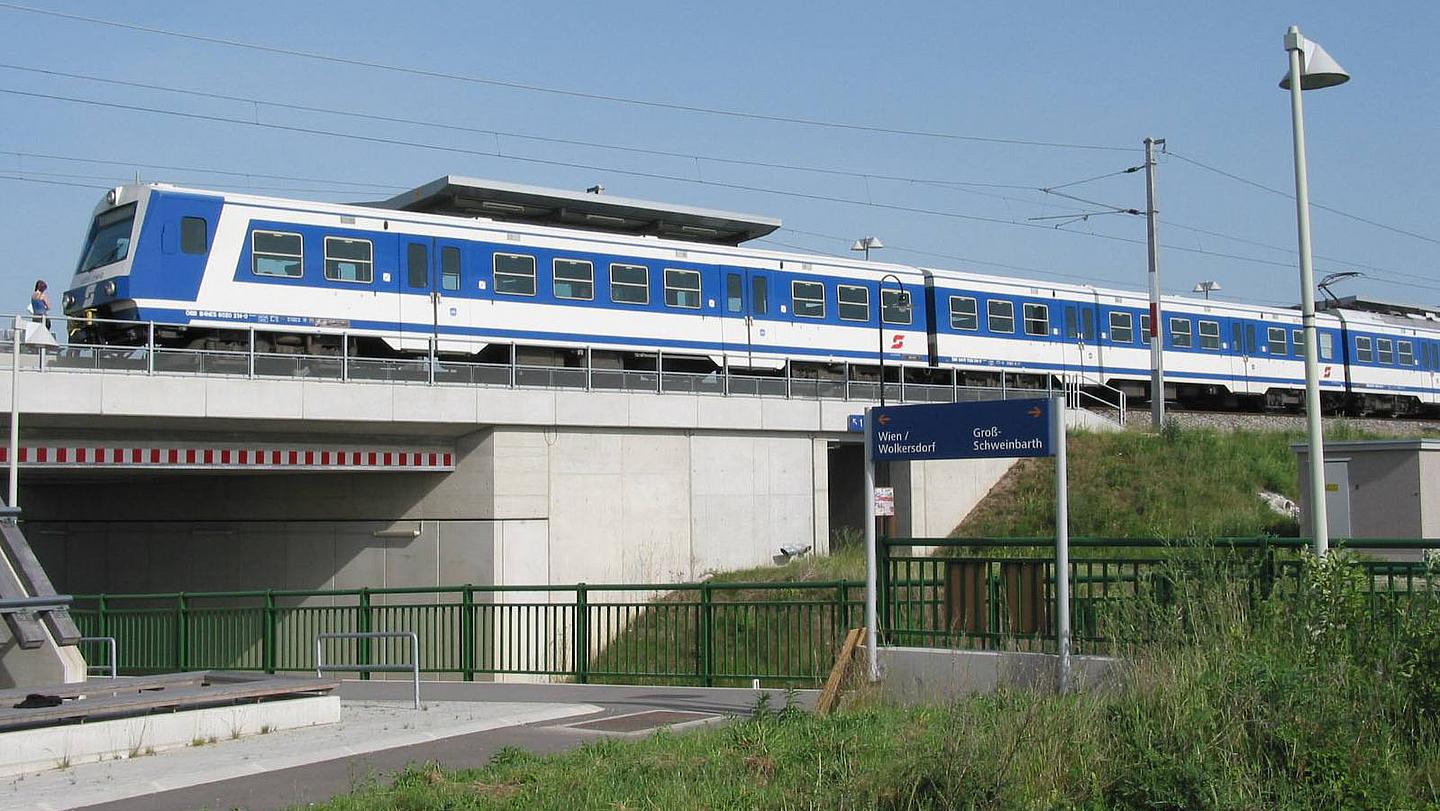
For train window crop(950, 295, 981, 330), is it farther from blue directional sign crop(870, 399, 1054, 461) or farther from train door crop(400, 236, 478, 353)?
blue directional sign crop(870, 399, 1054, 461)

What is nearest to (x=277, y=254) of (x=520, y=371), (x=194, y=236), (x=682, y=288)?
(x=194, y=236)

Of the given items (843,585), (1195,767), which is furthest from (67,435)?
(1195,767)

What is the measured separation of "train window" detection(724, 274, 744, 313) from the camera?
3156cm

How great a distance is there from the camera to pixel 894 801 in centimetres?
767

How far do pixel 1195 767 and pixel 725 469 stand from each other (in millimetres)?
21957

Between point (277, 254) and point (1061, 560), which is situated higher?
point (277, 254)

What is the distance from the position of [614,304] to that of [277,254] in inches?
288

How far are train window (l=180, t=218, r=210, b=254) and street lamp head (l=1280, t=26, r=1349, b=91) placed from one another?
58.5 feet

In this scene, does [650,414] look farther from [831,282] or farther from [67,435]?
[67,435]

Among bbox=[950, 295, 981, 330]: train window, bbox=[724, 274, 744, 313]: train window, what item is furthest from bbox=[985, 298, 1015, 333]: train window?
bbox=[724, 274, 744, 313]: train window

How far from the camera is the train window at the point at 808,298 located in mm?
32938

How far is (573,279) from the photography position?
2902 cm

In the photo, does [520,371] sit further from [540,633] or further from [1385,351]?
[1385,351]

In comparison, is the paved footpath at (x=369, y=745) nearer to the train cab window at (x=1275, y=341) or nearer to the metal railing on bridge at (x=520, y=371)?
the metal railing on bridge at (x=520, y=371)
